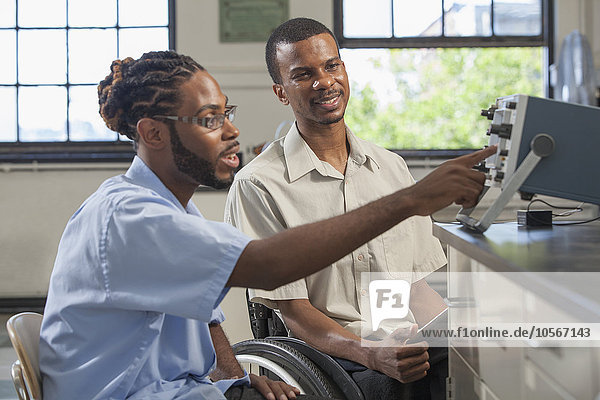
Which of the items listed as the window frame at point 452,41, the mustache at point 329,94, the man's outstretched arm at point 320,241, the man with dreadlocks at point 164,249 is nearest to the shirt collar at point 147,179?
the man with dreadlocks at point 164,249

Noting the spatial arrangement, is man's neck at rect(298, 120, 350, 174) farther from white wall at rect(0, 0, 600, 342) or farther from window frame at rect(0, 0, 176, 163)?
window frame at rect(0, 0, 176, 163)

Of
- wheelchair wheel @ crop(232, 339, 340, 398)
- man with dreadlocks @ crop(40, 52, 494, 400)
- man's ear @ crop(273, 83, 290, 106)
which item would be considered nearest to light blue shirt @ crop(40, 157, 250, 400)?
man with dreadlocks @ crop(40, 52, 494, 400)

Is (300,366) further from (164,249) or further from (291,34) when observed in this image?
(291,34)

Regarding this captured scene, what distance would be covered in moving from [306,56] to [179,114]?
0.64 meters

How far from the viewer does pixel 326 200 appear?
65.6 inches

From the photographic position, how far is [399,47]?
4.16m

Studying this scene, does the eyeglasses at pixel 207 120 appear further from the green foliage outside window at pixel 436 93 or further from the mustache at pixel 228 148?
the green foliage outside window at pixel 436 93

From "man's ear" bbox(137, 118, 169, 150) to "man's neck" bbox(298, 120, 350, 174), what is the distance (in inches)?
24.5

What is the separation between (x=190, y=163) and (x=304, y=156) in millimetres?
556

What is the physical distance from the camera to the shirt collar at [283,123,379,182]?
1666 millimetres

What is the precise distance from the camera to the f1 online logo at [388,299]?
162 centimetres

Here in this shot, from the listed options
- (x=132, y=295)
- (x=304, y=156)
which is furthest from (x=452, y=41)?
(x=132, y=295)

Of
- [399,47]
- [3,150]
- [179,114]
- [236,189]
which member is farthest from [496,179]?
[3,150]

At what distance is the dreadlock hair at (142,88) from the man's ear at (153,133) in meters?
0.02
